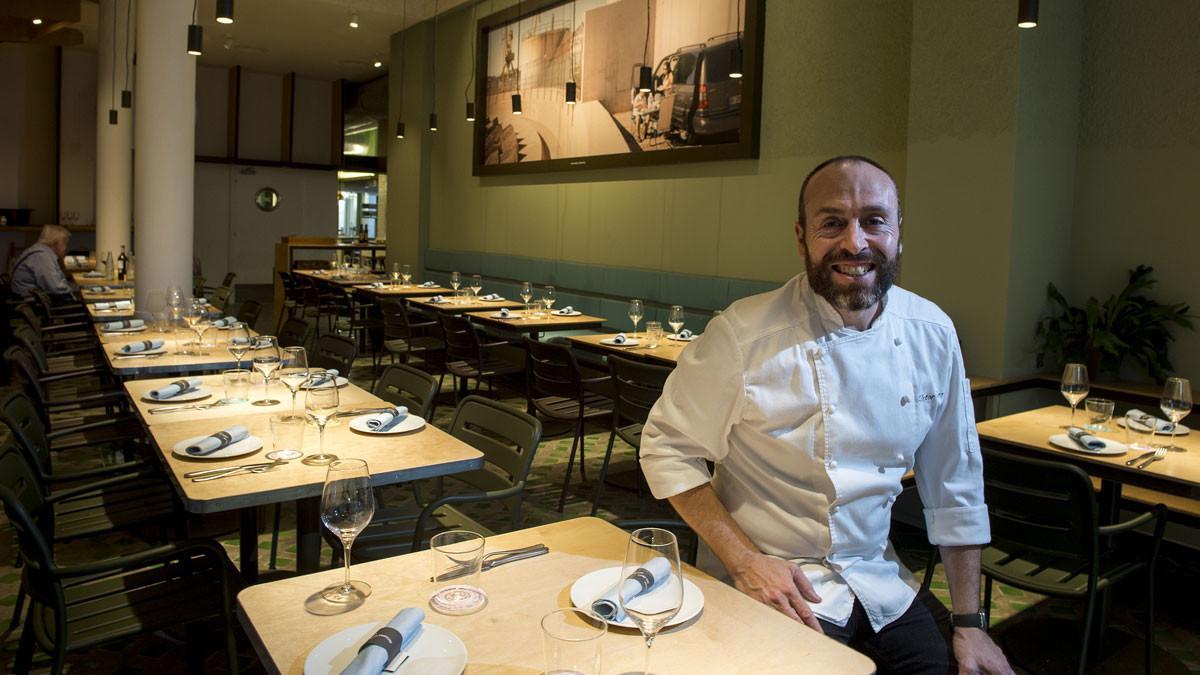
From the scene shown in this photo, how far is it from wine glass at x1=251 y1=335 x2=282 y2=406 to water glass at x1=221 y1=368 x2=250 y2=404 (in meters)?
0.07

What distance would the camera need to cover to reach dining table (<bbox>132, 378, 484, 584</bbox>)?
2.46 meters

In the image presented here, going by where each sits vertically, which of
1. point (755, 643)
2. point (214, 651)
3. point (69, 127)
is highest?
point (69, 127)

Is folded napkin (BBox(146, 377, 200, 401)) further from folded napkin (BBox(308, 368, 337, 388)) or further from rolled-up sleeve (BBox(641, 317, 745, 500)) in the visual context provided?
rolled-up sleeve (BBox(641, 317, 745, 500))

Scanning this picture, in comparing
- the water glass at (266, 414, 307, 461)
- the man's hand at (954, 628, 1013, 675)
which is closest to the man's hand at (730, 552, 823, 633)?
the man's hand at (954, 628, 1013, 675)

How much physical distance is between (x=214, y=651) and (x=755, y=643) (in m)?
2.54

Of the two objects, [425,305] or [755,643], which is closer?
[755,643]

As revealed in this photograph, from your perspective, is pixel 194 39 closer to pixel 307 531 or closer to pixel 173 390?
pixel 173 390

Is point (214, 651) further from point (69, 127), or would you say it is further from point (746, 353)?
point (69, 127)

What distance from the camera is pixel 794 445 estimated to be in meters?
1.95

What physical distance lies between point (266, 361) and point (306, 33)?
13.2m

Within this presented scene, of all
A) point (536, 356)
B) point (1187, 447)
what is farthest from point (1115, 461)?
point (536, 356)

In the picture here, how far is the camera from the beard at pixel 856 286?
6.33 ft

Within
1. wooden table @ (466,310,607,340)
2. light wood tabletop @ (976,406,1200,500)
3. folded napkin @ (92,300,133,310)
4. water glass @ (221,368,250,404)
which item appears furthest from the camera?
folded napkin @ (92,300,133,310)

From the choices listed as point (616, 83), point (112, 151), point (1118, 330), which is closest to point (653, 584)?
point (1118, 330)
